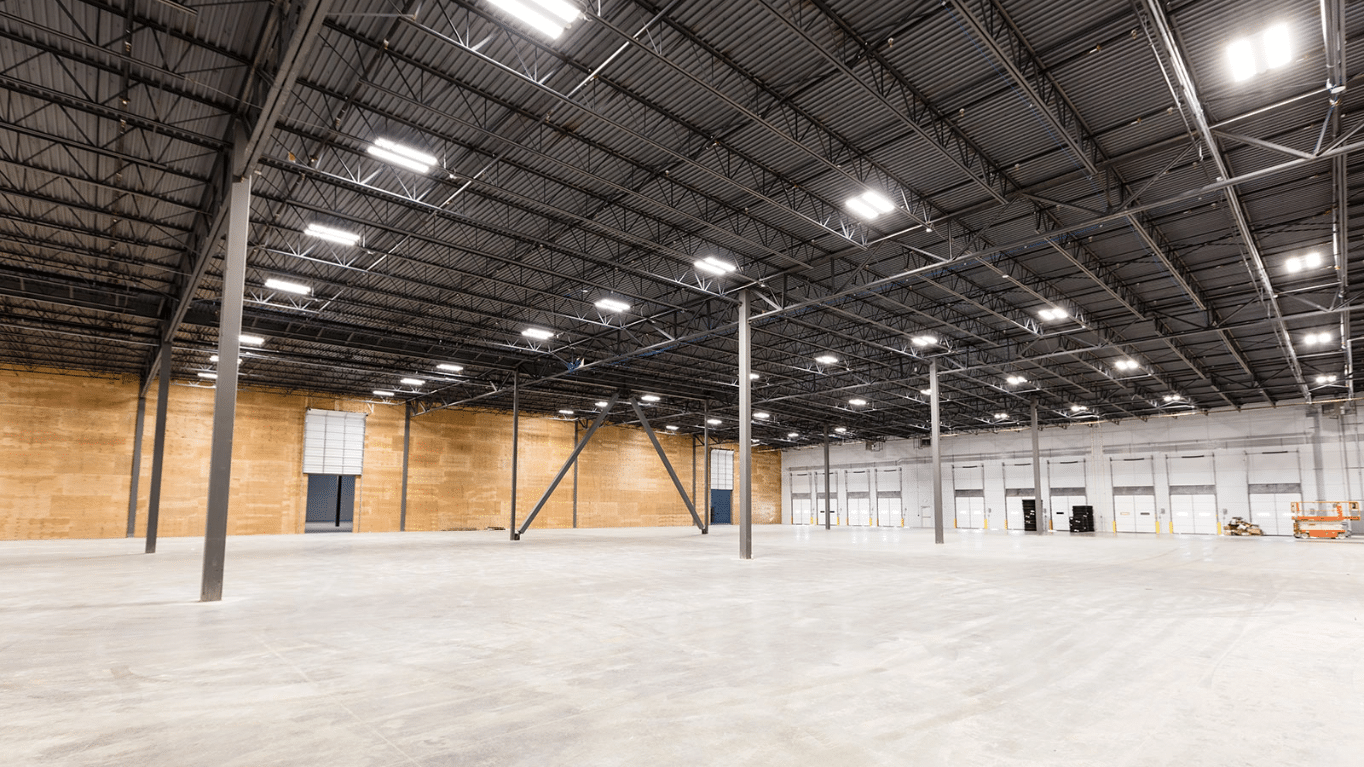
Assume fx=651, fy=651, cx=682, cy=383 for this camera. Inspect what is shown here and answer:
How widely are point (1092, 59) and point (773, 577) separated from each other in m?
12.0

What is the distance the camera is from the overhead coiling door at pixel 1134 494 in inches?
1710

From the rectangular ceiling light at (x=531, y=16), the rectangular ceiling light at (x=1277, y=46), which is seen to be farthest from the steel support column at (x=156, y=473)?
the rectangular ceiling light at (x=1277, y=46)

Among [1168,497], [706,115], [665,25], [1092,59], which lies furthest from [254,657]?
[1168,497]

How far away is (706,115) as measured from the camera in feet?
42.6

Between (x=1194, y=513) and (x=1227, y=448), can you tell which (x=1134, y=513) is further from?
(x=1227, y=448)

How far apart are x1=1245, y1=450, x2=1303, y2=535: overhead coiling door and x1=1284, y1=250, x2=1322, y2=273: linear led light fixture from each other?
28.6 m

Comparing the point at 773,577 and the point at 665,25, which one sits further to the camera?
the point at 773,577

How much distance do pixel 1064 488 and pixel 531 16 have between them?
50543 mm

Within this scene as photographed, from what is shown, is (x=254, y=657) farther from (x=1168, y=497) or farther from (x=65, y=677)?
(x=1168, y=497)

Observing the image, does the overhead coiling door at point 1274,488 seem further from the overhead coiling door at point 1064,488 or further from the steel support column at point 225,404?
the steel support column at point 225,404

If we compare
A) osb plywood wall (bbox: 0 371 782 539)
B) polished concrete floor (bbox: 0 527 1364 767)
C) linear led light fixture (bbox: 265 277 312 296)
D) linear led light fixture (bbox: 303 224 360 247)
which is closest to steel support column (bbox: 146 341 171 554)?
linear led light fixture (bbox: 265 277 312 296)

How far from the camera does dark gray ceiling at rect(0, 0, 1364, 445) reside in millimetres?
10680

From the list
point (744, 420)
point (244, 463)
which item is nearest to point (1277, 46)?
point (744, 420)

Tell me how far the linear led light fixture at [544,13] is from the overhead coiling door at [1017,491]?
4960cm
